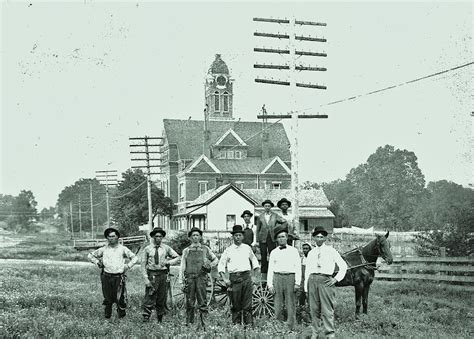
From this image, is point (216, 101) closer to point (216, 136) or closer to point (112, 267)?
point (216, 136)

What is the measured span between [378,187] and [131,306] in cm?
8837

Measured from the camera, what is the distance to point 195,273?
1234cm

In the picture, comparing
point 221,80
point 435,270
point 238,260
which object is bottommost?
point 435,270

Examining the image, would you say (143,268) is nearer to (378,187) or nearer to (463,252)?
(463,252)

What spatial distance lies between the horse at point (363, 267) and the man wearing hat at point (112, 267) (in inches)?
199

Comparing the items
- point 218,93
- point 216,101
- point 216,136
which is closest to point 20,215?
point 216,101

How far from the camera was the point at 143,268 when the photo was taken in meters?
12.7

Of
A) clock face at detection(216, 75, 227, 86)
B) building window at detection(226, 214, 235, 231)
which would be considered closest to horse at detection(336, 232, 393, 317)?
building window at detection(226, 214, 235, 231)

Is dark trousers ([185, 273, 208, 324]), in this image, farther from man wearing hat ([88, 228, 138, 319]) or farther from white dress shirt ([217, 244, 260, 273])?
man wearing hat ([88, 228, 138, 319])

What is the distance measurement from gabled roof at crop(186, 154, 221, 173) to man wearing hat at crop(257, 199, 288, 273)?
57529 mm

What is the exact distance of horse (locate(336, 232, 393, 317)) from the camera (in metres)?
14.6

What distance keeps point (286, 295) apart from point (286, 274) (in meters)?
0.40

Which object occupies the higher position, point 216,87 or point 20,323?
point 216,87

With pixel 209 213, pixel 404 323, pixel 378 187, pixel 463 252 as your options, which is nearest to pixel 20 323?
pixel 404 323
